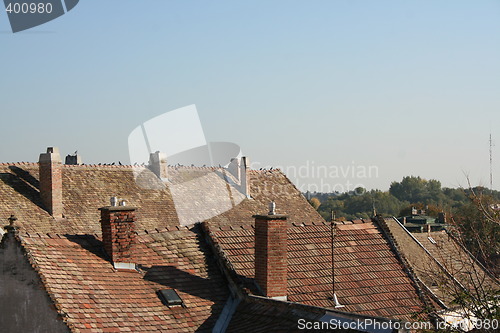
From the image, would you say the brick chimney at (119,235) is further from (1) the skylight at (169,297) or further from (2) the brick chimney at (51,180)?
(2) the brick chimney at (51,180)

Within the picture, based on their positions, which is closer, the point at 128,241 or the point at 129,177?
the point at 128,241

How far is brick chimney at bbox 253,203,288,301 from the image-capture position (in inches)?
584

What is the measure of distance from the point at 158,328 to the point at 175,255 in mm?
2720

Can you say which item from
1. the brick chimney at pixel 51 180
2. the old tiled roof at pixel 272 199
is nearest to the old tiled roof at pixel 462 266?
the old tiled roof at pixel 272 199

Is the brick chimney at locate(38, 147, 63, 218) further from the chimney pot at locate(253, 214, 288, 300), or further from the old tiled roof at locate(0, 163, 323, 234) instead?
the chimney pot at locate(253, 214, 288, 300)

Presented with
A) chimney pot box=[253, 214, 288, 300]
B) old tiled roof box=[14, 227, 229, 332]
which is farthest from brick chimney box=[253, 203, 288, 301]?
old tiled roof box=[14, 227, 229, 332]

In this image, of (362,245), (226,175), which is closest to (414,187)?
(226,175)

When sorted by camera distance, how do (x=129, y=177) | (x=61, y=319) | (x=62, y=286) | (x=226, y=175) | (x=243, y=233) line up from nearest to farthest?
(x=61, y=319) < (x=62, y=286) < (x=243, y=233) < (x=129, y=177) < (x=226, y=175)

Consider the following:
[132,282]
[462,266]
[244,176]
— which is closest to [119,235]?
[132,282]

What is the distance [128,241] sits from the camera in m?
14.9

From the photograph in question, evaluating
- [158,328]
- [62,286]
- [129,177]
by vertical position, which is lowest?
[158,328]

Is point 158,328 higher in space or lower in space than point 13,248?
lower

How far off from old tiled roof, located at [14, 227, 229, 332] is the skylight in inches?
4.5

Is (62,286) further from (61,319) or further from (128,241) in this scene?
(128,241)
